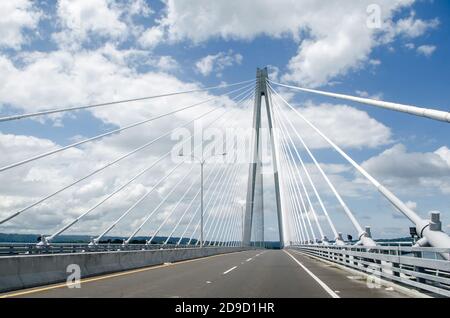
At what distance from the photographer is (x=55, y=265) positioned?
1508 cm

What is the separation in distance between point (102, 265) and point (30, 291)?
6.82 m

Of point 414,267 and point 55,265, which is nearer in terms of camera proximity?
point 414,267

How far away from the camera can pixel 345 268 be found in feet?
73.9

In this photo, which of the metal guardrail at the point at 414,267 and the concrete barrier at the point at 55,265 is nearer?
the metal guardrail at the point at 414,267

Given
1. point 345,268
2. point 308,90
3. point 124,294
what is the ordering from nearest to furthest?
point 124,294, point 345,268, point 308,90

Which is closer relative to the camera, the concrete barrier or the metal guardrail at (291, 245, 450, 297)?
the metal guardrail at (291, 245, 450, 297)

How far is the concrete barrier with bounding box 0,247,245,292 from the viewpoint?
493 inches

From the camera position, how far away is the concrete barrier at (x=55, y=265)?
1252cm

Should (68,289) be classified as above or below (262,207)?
below
